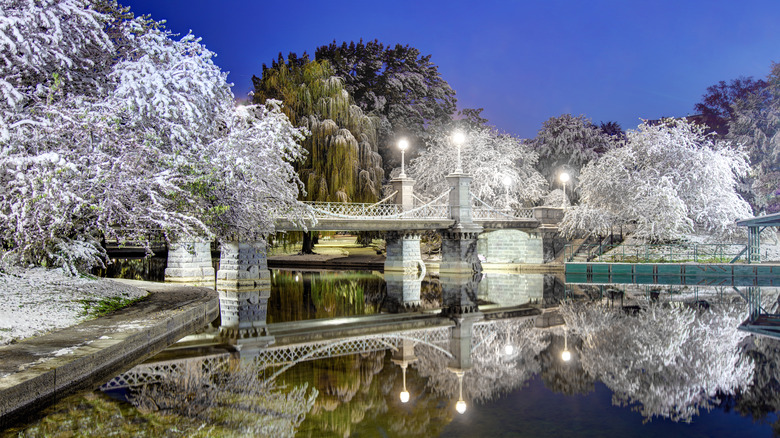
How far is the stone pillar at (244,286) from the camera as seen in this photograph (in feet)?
53.8

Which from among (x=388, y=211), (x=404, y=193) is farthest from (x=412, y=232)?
(x=404, y=193)

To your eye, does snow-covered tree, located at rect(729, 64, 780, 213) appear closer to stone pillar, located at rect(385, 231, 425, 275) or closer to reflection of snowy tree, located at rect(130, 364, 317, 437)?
stone pillar, located at rect(385, 231, 425, 275)

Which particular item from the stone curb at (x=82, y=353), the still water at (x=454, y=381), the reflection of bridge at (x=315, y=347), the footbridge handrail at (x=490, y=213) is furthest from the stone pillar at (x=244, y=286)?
the footbridge handrail at (x=490, y=213)

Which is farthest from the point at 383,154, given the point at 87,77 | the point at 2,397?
the point at 2,397

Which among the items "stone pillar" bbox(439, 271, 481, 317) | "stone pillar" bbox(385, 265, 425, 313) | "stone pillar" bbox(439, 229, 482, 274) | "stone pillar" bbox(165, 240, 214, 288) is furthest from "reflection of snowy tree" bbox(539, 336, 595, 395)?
"stone pillar" bbox(439, 229, 482, 274)

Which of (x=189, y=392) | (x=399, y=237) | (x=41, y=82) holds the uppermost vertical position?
(x=41, y=82)

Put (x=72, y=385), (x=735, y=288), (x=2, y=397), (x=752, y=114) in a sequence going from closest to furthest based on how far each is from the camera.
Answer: (x=2, y=397), (x=72, y=385), (x=735, y=288), (x=752, y=114)

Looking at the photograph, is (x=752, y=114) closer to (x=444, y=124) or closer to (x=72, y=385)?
(x=444, y=124)

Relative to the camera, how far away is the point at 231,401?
8.02 meters

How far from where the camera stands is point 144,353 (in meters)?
10.6

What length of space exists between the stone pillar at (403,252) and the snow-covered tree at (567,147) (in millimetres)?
17338

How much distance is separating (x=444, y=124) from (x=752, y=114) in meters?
18.9

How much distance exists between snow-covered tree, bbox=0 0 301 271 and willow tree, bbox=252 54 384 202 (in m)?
16.1

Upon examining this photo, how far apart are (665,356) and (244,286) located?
698 inches
